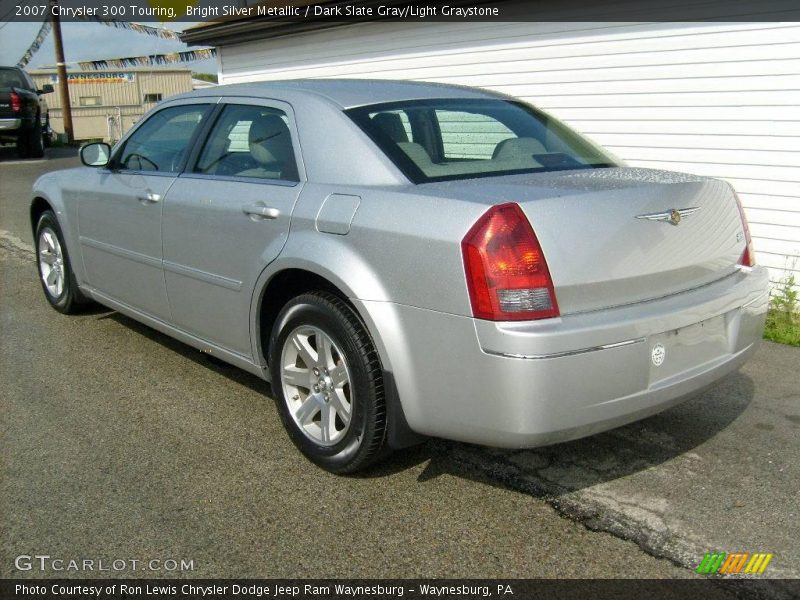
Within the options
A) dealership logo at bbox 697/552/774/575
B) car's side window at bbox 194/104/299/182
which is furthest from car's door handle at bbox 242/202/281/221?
dealership logo at bbox 697/552/774/575

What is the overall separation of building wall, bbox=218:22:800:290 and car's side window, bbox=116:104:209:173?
4.13m

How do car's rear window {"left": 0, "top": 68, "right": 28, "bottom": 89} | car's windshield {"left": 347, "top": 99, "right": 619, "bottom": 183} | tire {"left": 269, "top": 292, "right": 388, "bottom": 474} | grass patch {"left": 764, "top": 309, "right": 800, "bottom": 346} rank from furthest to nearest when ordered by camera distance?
car's rear window {"left": 0, "top": 68, "right": 28, "bottom": 89}, grass patch {"left": 764, "top": 309, "right": 800, "bottom": 346}, car's windshield {"left": 347, "top": 99, "right": 619, "bottom": 183}, tire {"left": 269, "top": 292, "right": 388, "bottom": 474}

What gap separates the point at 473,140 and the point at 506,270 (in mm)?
1586

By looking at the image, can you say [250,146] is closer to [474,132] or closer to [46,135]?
[474,132]

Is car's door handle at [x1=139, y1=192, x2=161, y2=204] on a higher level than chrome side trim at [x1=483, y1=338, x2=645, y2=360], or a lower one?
higher

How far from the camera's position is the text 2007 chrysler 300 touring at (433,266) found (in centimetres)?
282

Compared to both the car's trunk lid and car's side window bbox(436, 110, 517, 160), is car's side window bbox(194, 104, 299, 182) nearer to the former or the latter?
car's side window bbox(436, 110, 517, 160)

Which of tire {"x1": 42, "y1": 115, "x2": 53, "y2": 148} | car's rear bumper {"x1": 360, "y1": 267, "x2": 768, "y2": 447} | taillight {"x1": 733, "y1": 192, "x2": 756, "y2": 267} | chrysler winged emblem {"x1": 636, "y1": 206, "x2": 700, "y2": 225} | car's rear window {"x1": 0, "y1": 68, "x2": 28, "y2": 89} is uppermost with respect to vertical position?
car's rear window {"x1": 0, "y1": 68, "x2": 28, "y2": 89}

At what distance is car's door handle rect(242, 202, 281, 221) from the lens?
3.58 m

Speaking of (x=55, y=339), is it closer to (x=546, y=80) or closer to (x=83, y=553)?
(x=83, y=553)

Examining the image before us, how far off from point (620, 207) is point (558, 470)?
3.82ft

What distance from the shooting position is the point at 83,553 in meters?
2.88

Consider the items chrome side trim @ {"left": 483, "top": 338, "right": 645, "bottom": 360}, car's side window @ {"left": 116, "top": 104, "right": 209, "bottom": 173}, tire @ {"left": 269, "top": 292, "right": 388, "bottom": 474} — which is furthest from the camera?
car's side window @ {"left": 116, "top": 104, "right": 209, "bottom": 173}

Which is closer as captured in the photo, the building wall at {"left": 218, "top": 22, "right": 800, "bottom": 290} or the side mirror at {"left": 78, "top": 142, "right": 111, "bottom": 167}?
the side mirror at {"left": 78, "top": 142, "right": 111, "bottom": 167}
